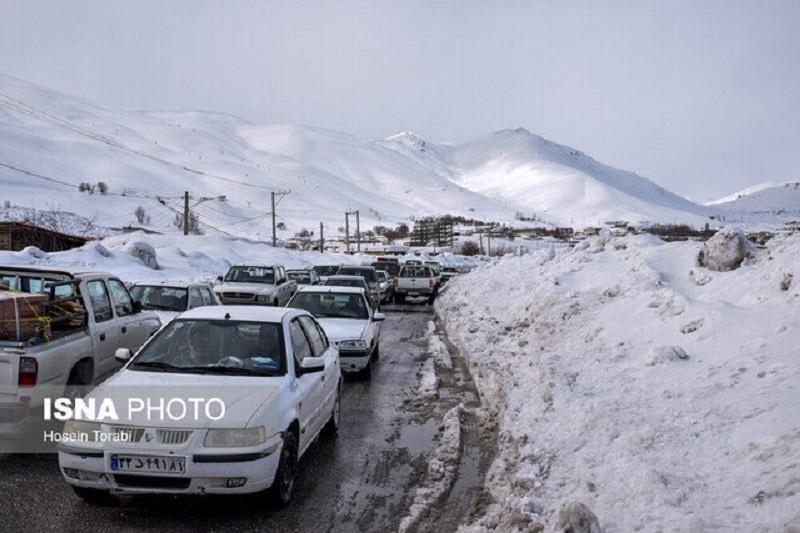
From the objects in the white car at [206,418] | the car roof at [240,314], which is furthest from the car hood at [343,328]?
the white car at [206,418]

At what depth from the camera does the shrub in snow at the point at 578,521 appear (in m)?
4.14

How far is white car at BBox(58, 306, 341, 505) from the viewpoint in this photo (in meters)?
4.83

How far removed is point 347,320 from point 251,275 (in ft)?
32.9

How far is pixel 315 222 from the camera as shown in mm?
180125

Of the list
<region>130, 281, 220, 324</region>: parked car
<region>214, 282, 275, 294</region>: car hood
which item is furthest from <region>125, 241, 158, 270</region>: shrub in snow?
<region>130, 281, 220, 324</region>: parked car

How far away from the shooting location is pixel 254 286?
20.5 metres

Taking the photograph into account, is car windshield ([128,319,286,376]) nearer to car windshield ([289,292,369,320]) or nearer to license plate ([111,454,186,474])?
license plate ([111,454,186,474])

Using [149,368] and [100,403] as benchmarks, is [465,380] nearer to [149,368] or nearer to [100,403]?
[149,368]

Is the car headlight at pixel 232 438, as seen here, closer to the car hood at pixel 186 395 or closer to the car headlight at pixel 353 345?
the car hood at pixel 186 395

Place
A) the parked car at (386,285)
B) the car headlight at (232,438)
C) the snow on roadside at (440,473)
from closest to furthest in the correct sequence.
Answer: the car headlight at (232,438), the snow on roadside at (440,473), the parked car at (386,285)

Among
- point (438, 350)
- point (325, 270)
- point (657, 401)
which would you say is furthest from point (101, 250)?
point (657, 401)

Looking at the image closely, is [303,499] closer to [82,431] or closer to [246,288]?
[82,431]

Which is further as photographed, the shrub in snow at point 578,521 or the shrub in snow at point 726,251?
the shrub in snow at point 726,251

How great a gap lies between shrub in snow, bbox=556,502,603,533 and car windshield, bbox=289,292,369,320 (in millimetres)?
8429
